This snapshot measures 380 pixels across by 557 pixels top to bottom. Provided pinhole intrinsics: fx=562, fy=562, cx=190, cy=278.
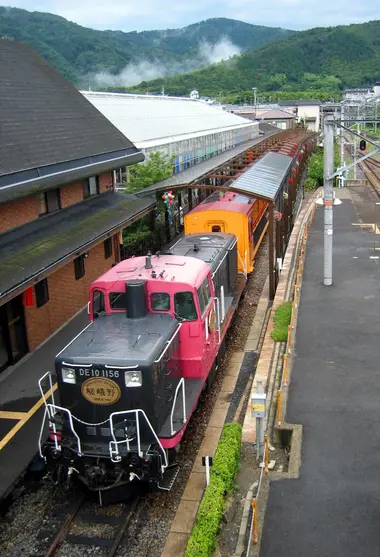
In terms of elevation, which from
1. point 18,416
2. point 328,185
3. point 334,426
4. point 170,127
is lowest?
point 18,416

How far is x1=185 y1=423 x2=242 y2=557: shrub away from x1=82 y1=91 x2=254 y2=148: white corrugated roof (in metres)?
20.7

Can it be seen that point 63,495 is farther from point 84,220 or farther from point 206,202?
point 206,202

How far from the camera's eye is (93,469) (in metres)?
8.78

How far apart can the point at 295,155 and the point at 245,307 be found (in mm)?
20493

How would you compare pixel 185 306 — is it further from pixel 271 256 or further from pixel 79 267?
pixel 271 256

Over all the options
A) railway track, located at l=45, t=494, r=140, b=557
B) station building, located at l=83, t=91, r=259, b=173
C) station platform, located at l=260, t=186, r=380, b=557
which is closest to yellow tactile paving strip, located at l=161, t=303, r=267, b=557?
railway track, located at l=45, t=494, r=140, b=557

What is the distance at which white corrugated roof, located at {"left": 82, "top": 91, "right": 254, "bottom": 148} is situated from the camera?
31.9m

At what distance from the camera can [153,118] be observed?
3838cm

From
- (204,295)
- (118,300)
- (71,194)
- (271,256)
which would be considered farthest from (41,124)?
(204,295)

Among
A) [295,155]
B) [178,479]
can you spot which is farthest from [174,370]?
[295,155]

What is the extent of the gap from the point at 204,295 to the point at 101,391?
3299 mm

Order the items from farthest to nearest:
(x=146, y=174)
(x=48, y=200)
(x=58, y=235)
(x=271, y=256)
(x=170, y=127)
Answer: (x=170, y=127)
(x=146, y=174)
(x=271, y=256)
(x=48, y=200)
(x=58, y=235)

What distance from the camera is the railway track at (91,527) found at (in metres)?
8.55

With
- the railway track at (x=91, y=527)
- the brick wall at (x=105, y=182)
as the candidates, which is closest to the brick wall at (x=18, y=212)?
the brick wall at (x=105, y=182)
